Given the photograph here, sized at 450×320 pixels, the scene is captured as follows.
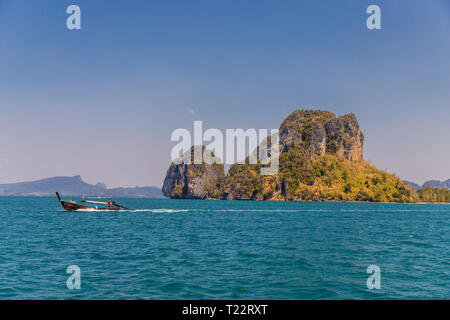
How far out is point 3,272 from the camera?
22500 mm

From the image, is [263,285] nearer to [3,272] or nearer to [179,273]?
[179,273]

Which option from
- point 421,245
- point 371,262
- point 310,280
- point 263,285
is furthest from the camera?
point 421,245
